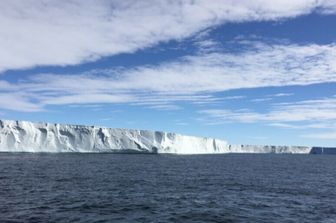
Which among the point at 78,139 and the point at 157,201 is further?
the point at 78,139

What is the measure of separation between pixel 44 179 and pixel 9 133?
1954 inches

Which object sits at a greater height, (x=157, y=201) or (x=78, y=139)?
(x=78, y=139)

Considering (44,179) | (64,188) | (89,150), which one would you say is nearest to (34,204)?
(64,188)

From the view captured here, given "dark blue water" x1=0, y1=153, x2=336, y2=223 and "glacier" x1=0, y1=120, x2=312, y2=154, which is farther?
"glacier" x1=0, y1=120, x2=312, y2=154

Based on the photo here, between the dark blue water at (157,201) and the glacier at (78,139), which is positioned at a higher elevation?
the glacier at (78,139)

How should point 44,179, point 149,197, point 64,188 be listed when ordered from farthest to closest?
point 44,179
point 64,188
point 149,197

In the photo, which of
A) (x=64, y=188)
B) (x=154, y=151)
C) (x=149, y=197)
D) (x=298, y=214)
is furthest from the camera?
(x=154, y=151)

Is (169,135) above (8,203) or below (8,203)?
above

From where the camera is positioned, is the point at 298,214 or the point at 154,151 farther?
the point at 154,151

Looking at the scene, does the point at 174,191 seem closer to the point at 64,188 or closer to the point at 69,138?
the point at 64,188

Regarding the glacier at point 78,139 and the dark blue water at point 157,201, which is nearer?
the dark blue water at point 157,201

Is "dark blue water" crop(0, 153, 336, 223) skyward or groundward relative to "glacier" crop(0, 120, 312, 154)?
groundward

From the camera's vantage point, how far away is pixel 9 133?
78625 mm

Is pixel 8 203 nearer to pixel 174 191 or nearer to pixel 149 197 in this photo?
pixel 149 197
